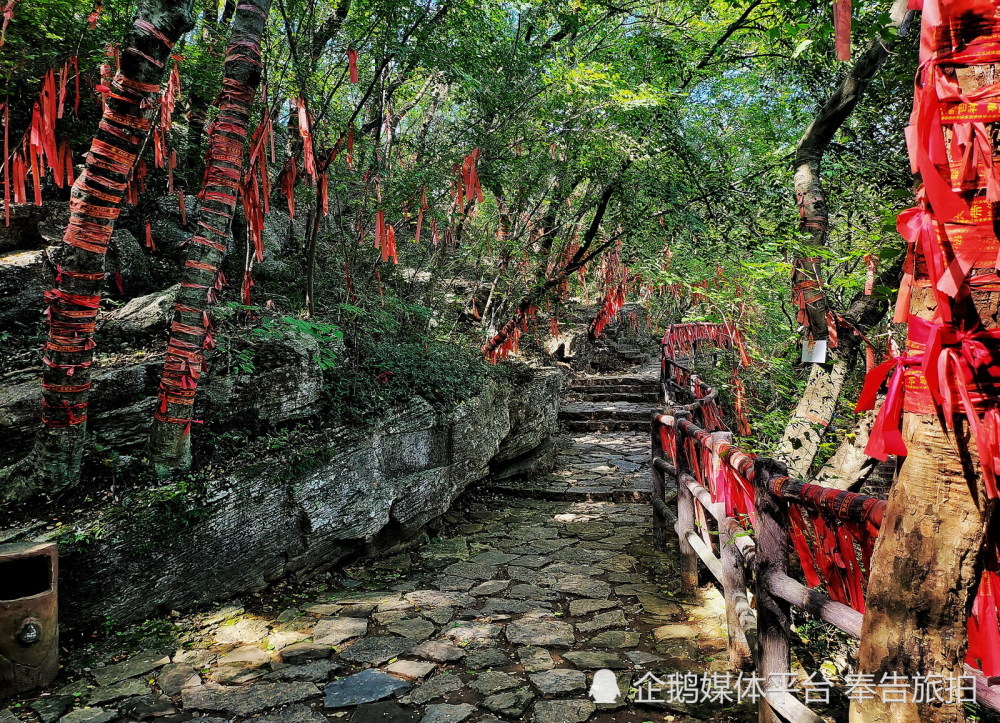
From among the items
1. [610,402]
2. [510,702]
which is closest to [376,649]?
[510,702]

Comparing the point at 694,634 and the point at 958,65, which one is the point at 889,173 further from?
the point at 958,65

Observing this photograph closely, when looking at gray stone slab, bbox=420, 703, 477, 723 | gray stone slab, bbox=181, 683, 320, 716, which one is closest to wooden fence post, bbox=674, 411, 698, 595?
gray stone slab, bbox=420, 703, 477, 723

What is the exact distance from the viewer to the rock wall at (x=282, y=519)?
12.4 feet

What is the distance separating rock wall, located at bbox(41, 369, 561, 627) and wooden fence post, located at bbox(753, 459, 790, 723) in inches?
140

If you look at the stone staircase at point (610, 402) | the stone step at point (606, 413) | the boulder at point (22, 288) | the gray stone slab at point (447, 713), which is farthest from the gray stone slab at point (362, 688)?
the stone step at point (606, 413)

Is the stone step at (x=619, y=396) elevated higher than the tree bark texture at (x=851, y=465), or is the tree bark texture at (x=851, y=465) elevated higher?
the tree bark texture at (x=851, y=465)

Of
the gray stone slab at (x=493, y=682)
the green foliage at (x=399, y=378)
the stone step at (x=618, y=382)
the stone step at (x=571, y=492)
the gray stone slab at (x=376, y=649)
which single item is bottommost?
the stone step at (x=571, y=492)

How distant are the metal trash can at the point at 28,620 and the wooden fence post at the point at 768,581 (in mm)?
3812

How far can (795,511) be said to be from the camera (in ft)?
8.62

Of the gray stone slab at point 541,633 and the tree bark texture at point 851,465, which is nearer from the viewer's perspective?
the gray stone slab at point 541,633

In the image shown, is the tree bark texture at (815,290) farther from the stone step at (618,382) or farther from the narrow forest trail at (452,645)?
the stone step at (618,382)

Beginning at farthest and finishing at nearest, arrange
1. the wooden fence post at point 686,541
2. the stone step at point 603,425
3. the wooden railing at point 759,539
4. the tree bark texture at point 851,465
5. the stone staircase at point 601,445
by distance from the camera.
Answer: the stone step at point 603,425
the stone staircase at point 601,445
the wooden fence post at point 686,541
the tree bark texture at point 851,465
the wooden railing at point 759,539

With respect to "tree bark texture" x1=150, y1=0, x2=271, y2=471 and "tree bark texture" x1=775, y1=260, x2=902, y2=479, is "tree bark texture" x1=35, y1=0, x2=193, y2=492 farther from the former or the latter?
"tree bark texture" x1=775, y1=260, x2=902, y2=479

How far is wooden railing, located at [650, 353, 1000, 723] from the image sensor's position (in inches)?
85.6
